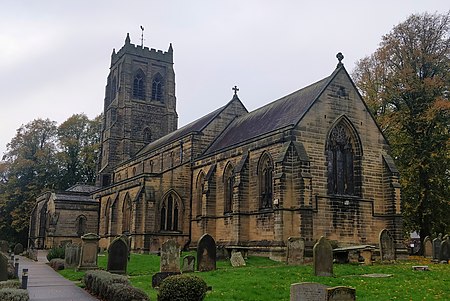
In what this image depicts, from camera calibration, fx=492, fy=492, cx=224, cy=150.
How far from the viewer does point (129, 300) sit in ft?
39.0

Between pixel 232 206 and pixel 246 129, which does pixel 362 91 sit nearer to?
pixel 246 129

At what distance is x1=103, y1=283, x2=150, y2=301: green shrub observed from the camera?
1193 cm

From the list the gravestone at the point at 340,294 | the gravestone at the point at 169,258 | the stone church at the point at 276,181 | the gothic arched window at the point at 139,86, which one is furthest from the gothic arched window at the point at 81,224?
the gravestone at the point at 340,294

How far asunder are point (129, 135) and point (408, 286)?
43.4 m

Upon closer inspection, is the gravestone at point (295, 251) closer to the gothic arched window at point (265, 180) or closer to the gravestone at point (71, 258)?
the gothic arched window at point (265, 180)

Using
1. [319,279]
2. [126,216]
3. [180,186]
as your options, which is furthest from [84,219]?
[319,279]

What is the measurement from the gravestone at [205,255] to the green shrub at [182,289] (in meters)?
7.61

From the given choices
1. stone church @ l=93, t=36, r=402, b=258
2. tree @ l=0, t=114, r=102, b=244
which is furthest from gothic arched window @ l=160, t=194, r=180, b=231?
tree @ l=0, t=114, r=102, b=244

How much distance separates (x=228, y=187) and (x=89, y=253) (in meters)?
11.5

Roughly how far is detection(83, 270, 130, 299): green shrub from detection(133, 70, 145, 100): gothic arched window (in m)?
42.6

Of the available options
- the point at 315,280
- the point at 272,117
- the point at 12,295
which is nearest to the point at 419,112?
the point at 272,117

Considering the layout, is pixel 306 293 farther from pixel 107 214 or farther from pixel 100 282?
pixel 107 214

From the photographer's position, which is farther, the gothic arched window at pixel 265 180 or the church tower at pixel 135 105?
the church tower at pixel 135 105

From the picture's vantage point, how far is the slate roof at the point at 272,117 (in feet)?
93.3
